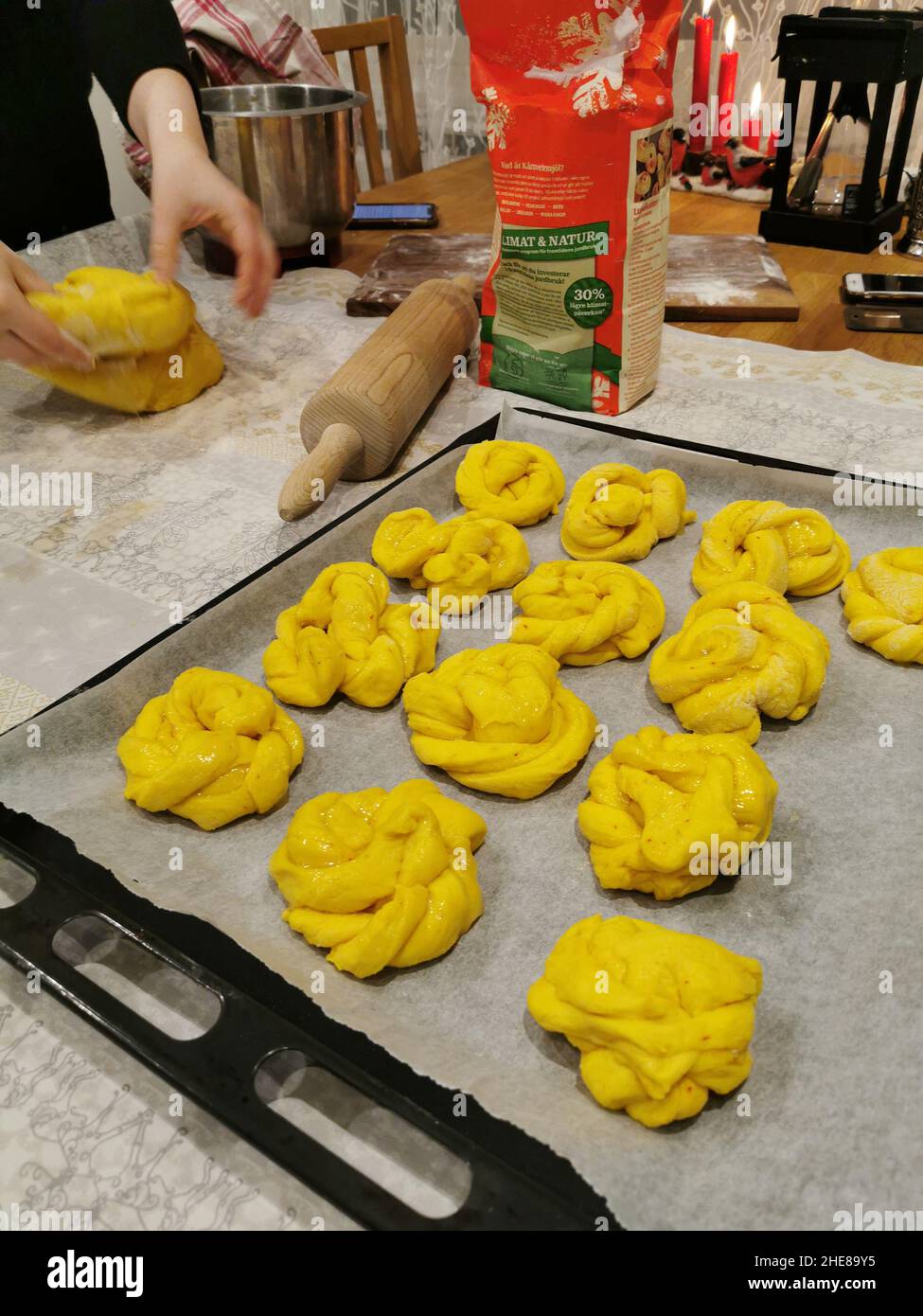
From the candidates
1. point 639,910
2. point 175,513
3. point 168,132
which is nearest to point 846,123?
point 168,132

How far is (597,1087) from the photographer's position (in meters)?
0.82

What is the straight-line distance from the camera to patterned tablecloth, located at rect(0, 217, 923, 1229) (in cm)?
79

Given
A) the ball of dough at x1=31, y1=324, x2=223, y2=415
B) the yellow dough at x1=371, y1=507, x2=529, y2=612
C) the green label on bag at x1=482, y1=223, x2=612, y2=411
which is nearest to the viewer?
the yellow dough at x1=371, y1=507, x2=529, y2=612

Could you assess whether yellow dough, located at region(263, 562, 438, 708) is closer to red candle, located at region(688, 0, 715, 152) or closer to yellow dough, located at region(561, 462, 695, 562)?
yellow dough, located at region(561, 462, 695, 562)

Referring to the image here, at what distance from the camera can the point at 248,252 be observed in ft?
5.70

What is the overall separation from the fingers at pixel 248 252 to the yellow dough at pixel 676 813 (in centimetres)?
115

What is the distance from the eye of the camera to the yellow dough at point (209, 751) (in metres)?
1.08

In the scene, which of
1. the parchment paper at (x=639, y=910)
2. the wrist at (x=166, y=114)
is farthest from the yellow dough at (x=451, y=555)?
the wrist at (x=166, y=114)

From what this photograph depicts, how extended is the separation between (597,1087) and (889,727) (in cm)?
65

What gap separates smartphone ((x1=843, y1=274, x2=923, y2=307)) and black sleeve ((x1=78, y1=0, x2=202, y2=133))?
1.48 meters

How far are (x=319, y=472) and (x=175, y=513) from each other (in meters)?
0.29

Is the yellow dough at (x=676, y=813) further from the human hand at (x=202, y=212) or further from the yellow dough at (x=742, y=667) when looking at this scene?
the human hand at (x=202, y=212)

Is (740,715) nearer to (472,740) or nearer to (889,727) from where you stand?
(889,727)

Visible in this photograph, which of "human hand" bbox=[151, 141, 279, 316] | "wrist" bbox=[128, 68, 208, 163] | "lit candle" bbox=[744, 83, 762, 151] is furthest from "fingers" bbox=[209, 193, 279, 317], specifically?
"lit candle" bbox=[744, 83, 762, 151]
